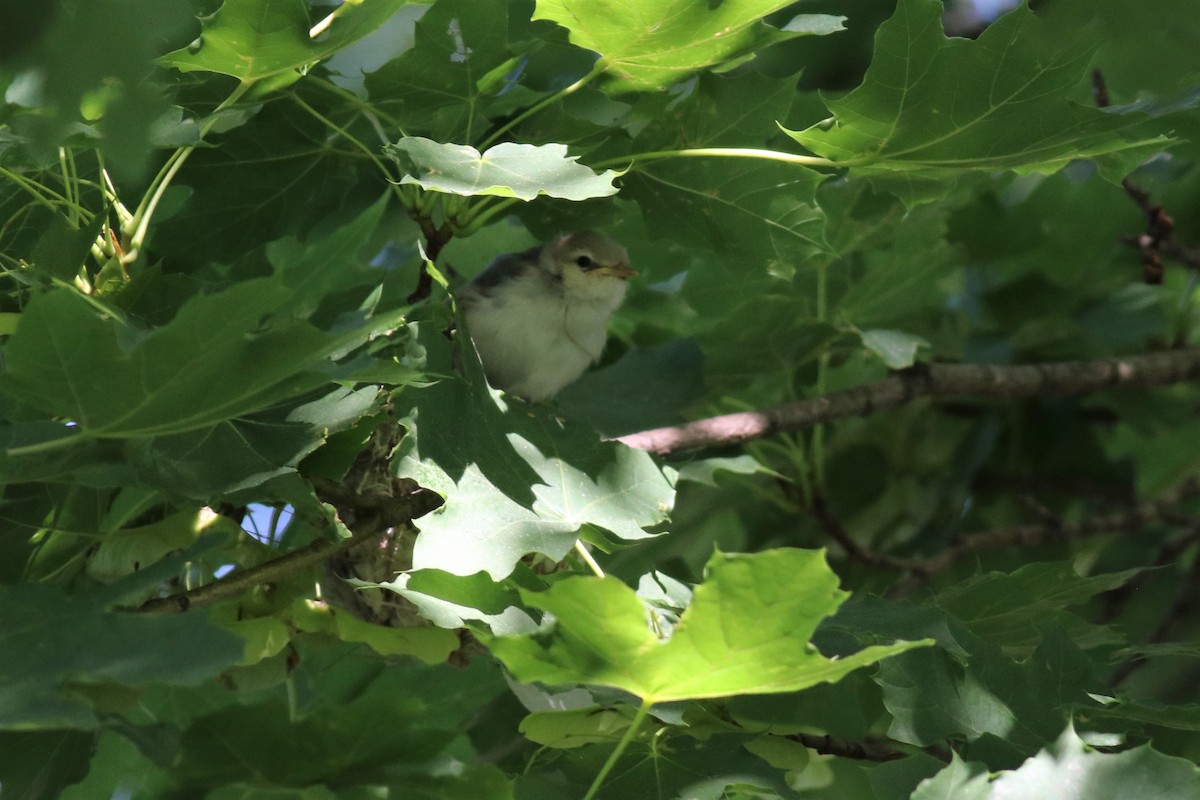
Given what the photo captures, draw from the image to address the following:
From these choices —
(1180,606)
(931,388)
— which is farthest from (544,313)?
(1180,606)

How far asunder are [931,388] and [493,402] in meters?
1.51

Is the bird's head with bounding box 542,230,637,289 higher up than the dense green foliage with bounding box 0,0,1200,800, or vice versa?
the dense green foliage with bounding box 0,0,1200,800

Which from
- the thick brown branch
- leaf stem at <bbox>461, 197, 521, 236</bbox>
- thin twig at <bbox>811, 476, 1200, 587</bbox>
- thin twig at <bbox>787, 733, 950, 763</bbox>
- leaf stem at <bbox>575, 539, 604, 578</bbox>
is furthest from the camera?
thin twig at <bbox>811, 476, 1200, 587</bbox>

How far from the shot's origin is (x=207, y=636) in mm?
1556

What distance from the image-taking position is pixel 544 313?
11.6ft

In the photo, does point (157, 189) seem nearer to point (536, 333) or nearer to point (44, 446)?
point (44, 446)

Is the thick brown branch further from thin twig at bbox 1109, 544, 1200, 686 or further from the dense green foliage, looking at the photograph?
thin twig at bbox 1109, 544, 1200, 686

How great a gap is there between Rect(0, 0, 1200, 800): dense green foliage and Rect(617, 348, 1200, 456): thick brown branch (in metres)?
0.02

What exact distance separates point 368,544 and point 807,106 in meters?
1.45

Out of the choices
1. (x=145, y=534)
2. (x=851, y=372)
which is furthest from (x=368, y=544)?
(x=851, y=372)

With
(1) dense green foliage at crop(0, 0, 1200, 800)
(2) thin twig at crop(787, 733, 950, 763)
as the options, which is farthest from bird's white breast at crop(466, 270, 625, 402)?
(2) thin twig at crop(787, 733, 950, 763)

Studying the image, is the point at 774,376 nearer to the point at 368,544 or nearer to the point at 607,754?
the point at 368,544

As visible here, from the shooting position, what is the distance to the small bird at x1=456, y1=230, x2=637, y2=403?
11.3ft

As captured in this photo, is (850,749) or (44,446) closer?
(44,446)
